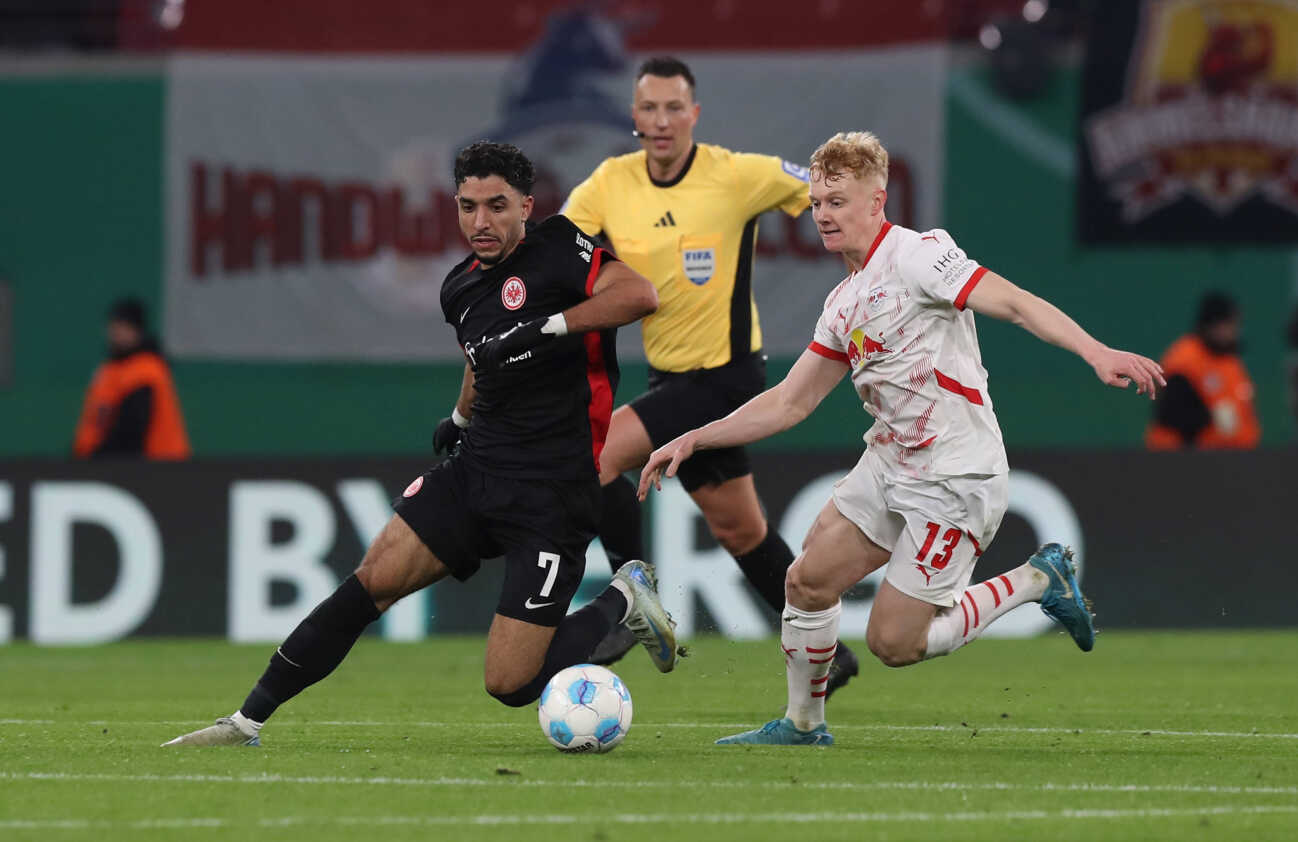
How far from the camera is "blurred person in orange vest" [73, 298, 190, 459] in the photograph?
1365 cm

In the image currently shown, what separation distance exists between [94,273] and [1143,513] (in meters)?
8.14

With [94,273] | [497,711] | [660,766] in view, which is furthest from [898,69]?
[660,766]

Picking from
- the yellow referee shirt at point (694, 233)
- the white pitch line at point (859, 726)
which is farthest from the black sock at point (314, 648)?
the yellow referee shirt at point (694, 233)

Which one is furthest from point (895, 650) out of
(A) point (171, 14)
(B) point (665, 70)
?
(A) point (171, 14)

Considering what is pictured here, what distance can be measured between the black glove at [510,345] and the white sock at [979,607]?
1576 mm

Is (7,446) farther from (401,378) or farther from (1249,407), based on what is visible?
(1249,407)

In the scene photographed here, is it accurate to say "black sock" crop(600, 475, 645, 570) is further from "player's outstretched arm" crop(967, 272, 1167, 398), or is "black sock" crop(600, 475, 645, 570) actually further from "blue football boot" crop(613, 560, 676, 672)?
"player's outstretched arm" crop(967, 272, 1167, 398)

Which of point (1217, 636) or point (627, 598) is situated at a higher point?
point (627, 598)

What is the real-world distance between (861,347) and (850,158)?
0.61 m

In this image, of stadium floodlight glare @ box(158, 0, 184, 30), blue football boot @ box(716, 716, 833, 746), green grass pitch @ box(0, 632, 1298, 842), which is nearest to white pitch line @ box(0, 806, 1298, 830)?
green grass pitch @ box(0, 632, 1298, 842)

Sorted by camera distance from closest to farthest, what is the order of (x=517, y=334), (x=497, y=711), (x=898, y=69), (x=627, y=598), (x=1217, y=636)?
(x=517, y=334) → (x=627, y=598) → (x=497, y=711) → (x=1217, y=636) → (x=898, y=69)

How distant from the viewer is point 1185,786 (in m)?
6.41

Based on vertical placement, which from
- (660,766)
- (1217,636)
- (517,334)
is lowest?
(1217,636)

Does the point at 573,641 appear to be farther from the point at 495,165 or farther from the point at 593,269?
the point at 495,165
